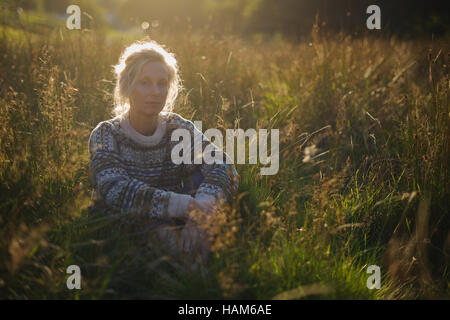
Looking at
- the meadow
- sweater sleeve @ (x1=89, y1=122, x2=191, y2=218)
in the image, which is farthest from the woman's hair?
sweater sleeve @ (x1=89, y1=122, x2=191, y2=218)

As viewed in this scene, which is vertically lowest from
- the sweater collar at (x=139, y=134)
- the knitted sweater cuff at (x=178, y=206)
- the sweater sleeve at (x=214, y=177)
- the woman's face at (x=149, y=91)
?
the knitted sweater cuff at (x=178, y=206)

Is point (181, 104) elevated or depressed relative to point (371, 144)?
elevated

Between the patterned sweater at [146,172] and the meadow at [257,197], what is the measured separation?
5.8 inches

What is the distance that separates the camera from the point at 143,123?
8.14 ft

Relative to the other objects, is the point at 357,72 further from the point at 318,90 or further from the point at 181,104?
the point at 181,104

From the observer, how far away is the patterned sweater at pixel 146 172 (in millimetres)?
2027

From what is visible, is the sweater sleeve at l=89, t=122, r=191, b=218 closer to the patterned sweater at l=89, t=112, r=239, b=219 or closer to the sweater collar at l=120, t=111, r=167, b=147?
the patterned sweater at l=89, t=112, r=239, b=219

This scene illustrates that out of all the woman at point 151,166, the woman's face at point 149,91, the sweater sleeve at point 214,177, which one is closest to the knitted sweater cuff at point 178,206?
the woman at point 151,166

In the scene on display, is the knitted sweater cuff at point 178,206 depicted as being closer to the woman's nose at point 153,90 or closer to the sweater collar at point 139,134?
the sweater collar at point 139,134

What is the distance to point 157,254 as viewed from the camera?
181 centimetres

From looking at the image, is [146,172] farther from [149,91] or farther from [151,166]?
[149,91]

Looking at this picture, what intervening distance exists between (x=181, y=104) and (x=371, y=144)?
2.03 metres
